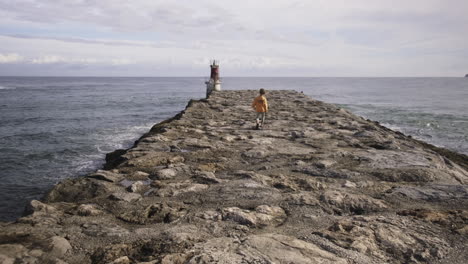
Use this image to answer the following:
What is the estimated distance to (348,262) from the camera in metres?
3.00

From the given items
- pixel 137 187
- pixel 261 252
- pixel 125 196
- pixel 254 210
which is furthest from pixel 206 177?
pixel 261 252

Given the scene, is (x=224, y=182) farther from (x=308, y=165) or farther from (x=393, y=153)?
(x=393, y=153)

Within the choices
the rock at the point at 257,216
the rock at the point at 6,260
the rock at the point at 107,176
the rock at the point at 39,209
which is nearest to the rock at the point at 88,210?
the rock at the point at 39,209

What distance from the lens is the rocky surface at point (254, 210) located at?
10.3 ft

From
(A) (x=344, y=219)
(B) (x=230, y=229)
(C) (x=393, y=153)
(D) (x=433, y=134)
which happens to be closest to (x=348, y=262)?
(A) (x=344, y=219)

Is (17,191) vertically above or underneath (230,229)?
underneath

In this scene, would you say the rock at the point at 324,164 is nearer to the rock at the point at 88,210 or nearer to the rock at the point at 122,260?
the rock at the point at 88,210

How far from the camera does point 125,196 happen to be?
4.54 metres

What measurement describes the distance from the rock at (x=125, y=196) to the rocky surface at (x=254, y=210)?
2 centimetres

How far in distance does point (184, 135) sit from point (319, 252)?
5853mm

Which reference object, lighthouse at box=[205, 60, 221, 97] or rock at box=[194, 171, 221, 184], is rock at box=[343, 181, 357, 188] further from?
lighthouse at box=[205, 60, 221, 97]

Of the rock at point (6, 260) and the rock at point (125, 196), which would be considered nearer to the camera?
the rock at point (6, 260)

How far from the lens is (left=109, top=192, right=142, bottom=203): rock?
14.6ft

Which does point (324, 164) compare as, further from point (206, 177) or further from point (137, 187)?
point (137, 187)
